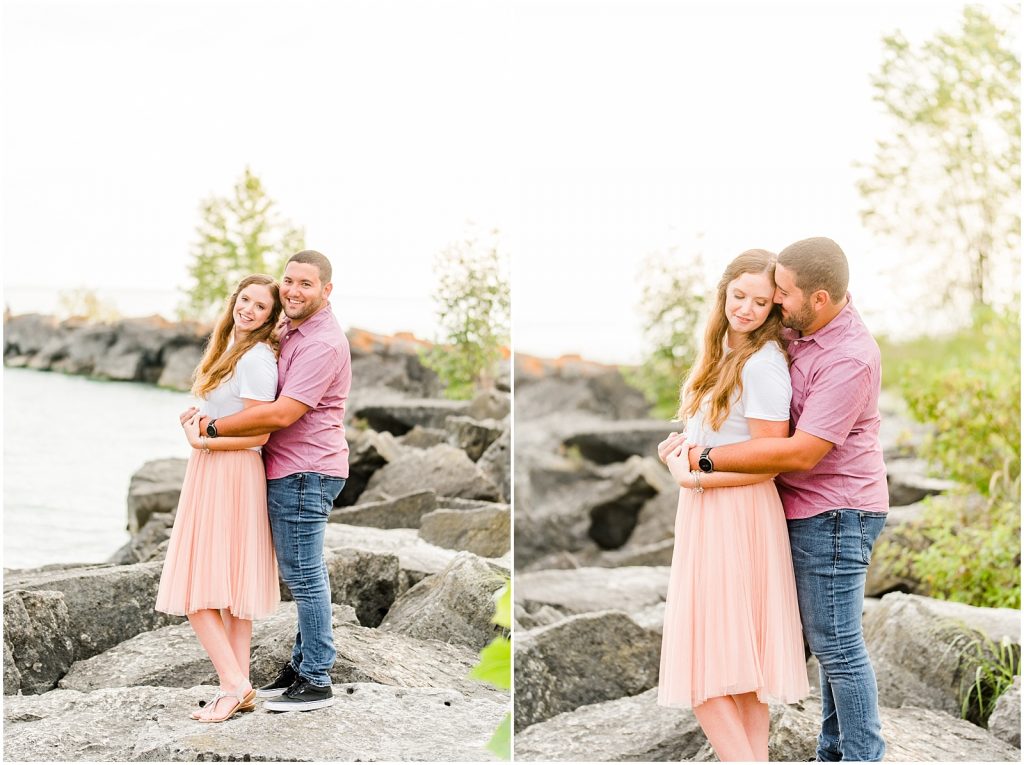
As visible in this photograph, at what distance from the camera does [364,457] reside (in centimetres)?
421

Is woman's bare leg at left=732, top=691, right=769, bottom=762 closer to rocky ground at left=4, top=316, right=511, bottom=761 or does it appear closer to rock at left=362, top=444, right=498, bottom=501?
rocky ground at left=4, top=316, right=511, bottom=761

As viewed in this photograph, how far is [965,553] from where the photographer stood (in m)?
5.35

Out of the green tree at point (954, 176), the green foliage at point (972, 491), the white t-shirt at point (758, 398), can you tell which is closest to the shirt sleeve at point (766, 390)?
the white t-shirt at point (758, 398)

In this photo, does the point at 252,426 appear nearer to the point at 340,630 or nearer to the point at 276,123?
the point at 340,630

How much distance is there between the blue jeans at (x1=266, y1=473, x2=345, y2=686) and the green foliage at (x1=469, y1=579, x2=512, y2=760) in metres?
0.47

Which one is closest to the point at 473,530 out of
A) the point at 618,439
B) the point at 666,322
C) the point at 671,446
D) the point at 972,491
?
the point at 671,446

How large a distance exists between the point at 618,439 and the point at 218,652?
6877 mm

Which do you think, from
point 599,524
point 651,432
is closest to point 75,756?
point 599,524

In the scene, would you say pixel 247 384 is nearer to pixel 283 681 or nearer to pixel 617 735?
pixel 283 681

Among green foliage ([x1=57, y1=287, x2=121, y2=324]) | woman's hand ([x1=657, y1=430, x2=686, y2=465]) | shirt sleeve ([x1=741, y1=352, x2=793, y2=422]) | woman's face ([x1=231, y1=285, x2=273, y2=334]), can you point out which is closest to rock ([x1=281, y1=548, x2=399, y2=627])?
woman's face ([x1=231, y1=285, x2=273, y2=334])

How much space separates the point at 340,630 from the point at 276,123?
1753mm

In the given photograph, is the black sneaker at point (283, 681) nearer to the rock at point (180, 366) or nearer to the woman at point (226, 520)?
the woman at point (226, 520)

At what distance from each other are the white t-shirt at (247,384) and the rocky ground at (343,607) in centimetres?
73

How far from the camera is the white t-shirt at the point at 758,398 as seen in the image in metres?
2.75
